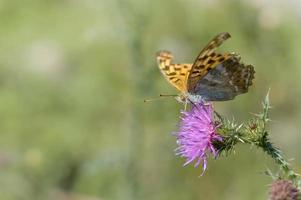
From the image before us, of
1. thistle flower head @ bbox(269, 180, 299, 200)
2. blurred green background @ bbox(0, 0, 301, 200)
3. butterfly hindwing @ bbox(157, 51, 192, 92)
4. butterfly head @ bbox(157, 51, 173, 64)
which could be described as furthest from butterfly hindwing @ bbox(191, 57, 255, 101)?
blurred green background @ bbox(0, 0, 301, 200)

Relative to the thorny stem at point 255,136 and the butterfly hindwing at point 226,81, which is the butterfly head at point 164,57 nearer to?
the butterfly hindwing at point 226,81

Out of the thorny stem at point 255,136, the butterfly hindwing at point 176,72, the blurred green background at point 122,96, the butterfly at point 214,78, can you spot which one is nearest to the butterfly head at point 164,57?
the butterfly hindwing at point 176,72

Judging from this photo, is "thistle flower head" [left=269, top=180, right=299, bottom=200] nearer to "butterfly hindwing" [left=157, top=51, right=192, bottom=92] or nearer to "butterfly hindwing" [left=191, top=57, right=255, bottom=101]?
"butterfly hindwing" [left=191, top=57, right=255, bottom=101]

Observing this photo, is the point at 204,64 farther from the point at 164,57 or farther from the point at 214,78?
the point at 164,57

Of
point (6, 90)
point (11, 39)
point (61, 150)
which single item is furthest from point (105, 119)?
point (11, 39)

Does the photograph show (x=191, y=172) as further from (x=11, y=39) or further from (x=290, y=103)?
(x=11, y=39)

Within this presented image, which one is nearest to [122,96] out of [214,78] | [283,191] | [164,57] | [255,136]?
[164,57]
